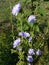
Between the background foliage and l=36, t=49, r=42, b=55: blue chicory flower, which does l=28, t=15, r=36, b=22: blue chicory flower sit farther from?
l=36, t=49, r=42, b=55: blue chicory flower

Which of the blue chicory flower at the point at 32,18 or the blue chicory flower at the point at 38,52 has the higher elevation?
the blue chicory flower at the point at 32,18

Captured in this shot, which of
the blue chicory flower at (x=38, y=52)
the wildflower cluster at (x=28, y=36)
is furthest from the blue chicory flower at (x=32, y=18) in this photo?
the blue chicory flower at (x=38, y=52)

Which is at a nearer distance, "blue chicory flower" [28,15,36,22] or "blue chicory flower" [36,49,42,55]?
"blue chicory flower" [28,15,36,22]

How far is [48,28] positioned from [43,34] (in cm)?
13

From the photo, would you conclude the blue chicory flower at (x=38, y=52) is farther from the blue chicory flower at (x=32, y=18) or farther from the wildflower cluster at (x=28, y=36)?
the blue chicory flower at (x=32, y=18)

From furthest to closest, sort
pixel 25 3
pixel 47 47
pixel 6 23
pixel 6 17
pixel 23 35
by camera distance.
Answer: pixel 6 17
pixel 6 23
pixel 47 47
pixel 23 35
pixel 25 3

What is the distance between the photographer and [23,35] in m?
3.99

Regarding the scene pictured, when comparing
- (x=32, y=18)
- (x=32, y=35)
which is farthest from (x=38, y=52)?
(x=32, y=18)

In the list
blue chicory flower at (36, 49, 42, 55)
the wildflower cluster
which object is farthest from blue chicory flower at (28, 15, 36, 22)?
blue chicory flower at (36, 49, 42, 55)

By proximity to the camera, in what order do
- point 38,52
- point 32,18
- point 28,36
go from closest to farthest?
point 32,18 < point 28,36 < point 38,52

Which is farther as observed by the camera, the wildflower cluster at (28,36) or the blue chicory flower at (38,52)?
the blue chicory flower at (38,52)

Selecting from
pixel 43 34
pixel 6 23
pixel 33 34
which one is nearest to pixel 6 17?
pixel 6 23

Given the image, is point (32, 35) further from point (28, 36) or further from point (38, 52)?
point (38, 52)

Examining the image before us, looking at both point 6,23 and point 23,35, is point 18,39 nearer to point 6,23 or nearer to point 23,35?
point 23,35
